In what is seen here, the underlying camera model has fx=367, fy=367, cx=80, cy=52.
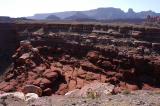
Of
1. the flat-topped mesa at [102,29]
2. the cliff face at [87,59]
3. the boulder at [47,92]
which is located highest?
the flat-topped mesa at [102,29]

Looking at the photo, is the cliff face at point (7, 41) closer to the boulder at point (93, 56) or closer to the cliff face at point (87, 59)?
the cliff face at point (87, 59)

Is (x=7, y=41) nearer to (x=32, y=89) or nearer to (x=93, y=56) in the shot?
(x=93, y=56)

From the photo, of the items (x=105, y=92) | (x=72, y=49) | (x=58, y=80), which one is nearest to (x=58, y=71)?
(x=58, y=80)

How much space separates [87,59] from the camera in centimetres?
3591

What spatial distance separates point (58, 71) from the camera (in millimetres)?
34719

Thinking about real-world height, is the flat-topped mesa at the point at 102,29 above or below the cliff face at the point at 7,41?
above

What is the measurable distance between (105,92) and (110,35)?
12.9 metres

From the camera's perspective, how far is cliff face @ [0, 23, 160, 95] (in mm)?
31750

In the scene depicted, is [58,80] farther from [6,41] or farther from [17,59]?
[6,41]

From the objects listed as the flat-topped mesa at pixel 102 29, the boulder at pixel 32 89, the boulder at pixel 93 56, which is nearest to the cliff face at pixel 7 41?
the flat-topped mesa at pixel 102 29

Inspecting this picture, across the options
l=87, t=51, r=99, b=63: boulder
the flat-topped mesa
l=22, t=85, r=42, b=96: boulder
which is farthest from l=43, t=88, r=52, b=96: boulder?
the flat-topped mesa

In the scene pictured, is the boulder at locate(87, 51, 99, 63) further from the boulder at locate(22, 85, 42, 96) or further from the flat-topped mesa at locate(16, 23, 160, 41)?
the boulder at locate(22, 85, 42, 96)

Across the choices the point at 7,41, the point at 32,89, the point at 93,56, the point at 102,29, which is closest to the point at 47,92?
the point at 32,89

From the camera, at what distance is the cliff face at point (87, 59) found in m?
31.8
